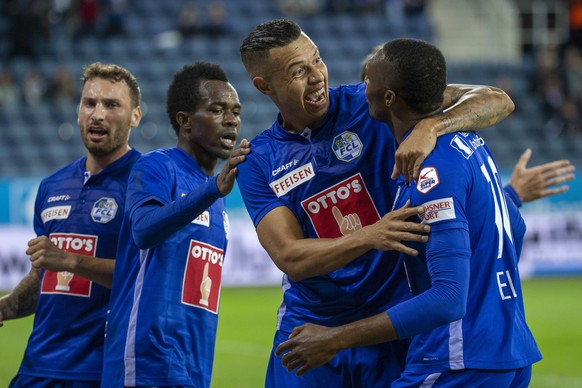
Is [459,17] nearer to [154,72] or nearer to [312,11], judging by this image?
[312,11]

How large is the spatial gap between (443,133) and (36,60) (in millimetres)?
17691

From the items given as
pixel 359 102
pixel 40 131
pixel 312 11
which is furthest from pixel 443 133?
pixel 312 11

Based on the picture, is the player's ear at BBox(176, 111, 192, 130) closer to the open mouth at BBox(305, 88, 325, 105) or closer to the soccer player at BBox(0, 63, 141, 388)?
the soccer player at BBox(0, 63, 141, 388)

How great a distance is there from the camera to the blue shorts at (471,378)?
3.86 metres

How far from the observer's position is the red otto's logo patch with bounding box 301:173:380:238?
4.68 metres

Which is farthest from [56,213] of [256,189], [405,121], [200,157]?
[405,121]

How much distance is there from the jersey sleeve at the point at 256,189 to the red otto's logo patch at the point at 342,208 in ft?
0.56

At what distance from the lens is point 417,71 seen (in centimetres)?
402

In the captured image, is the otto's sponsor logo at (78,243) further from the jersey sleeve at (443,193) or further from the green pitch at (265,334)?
the green pitch at (265,334)

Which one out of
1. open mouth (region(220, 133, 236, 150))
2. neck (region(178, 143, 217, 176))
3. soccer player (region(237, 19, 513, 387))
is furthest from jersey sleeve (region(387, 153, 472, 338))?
neck (region(178, 143, 217, 176))

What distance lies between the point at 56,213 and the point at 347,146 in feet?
6.11

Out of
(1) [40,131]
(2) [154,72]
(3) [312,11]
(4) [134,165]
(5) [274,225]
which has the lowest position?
(5) [274,225]

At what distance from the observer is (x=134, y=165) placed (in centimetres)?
521

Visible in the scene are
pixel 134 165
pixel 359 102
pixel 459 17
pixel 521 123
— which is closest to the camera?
pixel 359 102
